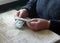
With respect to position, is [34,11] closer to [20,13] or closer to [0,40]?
[20,13]

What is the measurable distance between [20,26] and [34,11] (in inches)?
13.0

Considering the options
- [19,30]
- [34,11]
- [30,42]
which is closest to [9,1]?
[34,11]

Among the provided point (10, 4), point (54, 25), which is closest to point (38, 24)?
point (54, 25)

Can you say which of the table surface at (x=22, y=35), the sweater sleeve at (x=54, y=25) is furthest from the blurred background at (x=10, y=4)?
the sweater sleeve at (x=54, y=25)

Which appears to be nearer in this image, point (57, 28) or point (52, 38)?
point (52, 38)

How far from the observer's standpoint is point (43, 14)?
1160 mm

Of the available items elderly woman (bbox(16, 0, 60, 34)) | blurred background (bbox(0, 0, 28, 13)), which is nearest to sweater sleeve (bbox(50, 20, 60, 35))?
elderly woman (bbox(16, 0, 60, 34))

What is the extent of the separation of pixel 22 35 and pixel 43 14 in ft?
1.11

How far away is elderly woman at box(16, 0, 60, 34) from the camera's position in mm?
975

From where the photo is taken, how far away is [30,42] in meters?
0.84

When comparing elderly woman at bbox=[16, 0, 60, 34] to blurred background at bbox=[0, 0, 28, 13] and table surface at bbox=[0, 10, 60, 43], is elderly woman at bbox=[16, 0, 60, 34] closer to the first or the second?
table surface at bbox=[0, 10, 60, 43]

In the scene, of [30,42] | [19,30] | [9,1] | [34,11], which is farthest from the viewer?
[9,1]

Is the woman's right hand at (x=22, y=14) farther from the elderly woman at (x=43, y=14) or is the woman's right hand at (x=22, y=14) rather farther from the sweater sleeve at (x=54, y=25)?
the sweater sleeve at (x=54, y=25)

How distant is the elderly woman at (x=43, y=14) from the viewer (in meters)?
0.98
